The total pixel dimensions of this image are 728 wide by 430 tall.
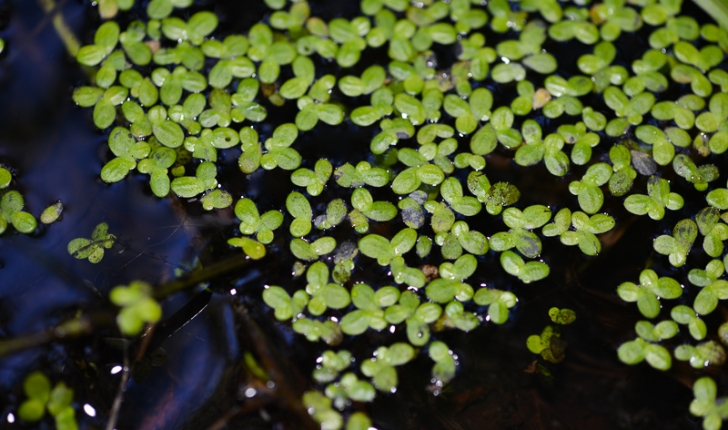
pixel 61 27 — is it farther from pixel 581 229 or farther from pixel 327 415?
pixel 581 229

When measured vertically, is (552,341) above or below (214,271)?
below

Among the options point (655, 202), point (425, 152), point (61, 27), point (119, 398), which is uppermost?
point (61, 27)

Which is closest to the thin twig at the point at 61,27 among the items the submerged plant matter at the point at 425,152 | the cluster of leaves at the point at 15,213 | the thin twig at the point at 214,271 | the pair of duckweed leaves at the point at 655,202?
the submerged plant matter at the point at 425,152

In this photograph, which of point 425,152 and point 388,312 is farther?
point 425,152

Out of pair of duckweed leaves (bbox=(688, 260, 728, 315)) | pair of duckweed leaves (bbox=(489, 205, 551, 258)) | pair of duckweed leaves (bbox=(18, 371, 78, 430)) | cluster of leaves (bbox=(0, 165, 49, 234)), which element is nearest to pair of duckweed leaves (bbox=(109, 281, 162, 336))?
pair of duckweed leaves (bbox=(18, 371, 78, 430))

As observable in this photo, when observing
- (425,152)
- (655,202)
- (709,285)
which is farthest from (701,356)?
(425,152)

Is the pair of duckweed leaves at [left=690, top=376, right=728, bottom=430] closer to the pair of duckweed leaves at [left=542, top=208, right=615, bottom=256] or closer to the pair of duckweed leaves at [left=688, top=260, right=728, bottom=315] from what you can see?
the pair of duckweed leaves at [left=688, top=260, right=728, bottom=315]
